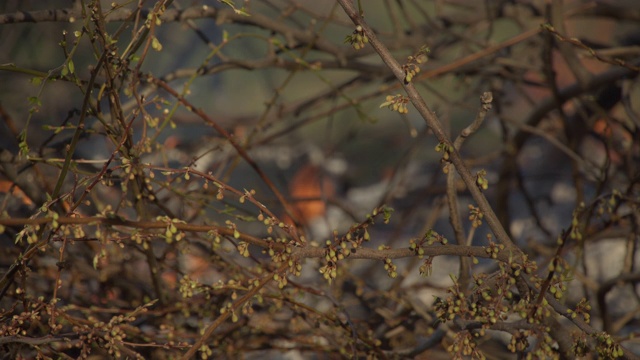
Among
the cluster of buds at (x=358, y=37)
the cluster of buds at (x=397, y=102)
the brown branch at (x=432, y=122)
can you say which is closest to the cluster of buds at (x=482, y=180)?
the brown branch at (x=432, y=122)

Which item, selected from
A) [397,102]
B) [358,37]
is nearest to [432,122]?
[397,102]

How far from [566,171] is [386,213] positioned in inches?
93.3

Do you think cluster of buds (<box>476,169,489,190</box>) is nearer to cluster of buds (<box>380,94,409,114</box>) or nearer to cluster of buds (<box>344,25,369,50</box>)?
cluster of buds (<box>380,94,409,114</box>)

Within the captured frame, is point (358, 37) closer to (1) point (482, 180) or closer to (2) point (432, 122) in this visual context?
(2) point (432, 122)

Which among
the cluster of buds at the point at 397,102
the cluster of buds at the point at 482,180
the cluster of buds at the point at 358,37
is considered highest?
the cluster of buds at the point at 358,37

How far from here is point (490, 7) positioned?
2.78m

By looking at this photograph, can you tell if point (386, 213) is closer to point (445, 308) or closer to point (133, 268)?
point (445, 308)

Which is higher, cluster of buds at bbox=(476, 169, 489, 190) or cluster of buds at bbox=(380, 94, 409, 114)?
cluster of buds at bbox=(380, 94, 409, 114)

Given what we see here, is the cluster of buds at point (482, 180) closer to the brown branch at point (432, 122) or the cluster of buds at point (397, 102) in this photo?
the brown branch at point (432, 122)

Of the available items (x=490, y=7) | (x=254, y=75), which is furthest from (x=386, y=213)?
(x=254, y=75)

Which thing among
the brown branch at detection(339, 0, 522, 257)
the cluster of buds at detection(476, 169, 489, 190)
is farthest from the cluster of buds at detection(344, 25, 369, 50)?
the cluster of buds at detection(476, 169, 489, 190)

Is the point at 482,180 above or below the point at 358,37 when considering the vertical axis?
below

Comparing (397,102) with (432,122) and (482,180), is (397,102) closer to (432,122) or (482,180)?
(432,122)

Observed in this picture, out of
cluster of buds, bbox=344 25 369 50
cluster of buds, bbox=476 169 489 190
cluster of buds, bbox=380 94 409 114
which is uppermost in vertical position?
cluster of buds, bbox=344 25 369 50
